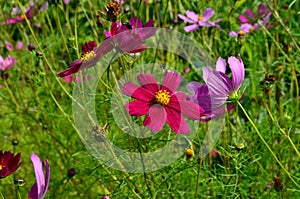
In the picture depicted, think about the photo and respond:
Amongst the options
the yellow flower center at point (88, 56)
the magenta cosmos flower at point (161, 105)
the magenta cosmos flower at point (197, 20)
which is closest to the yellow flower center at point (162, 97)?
the magenta cosmos flower at point (161, 105)

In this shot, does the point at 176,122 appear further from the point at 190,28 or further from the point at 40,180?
the point at 190,28

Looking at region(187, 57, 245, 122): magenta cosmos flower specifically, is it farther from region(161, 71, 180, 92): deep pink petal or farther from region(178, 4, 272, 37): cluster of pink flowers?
region(178, 4, 272, 37): cluster of pink flowers

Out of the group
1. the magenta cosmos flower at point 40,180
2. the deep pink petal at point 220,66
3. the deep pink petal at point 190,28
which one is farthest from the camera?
the deep pink petal at point 190,28

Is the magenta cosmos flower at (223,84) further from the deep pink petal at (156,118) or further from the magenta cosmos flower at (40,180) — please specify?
the magenta cosmos flower at (40,180)

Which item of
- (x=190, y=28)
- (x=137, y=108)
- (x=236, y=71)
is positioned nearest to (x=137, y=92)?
(x=137, y=108)

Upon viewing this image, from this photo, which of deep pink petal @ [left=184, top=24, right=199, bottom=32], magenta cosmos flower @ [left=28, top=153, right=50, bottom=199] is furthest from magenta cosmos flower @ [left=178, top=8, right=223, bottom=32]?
magenta cosmos flower @ [left=28, top=153, right=50, bottom=199]

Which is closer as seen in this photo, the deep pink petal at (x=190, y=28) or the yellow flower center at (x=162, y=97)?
the yellow flower center at (x=162, y=97)

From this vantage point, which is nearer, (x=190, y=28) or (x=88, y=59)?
(x=88, y=59)

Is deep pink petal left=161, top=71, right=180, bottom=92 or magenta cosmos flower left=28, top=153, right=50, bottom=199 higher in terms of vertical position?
deep pink petal left=161, top=71, right=180, bottom=92
